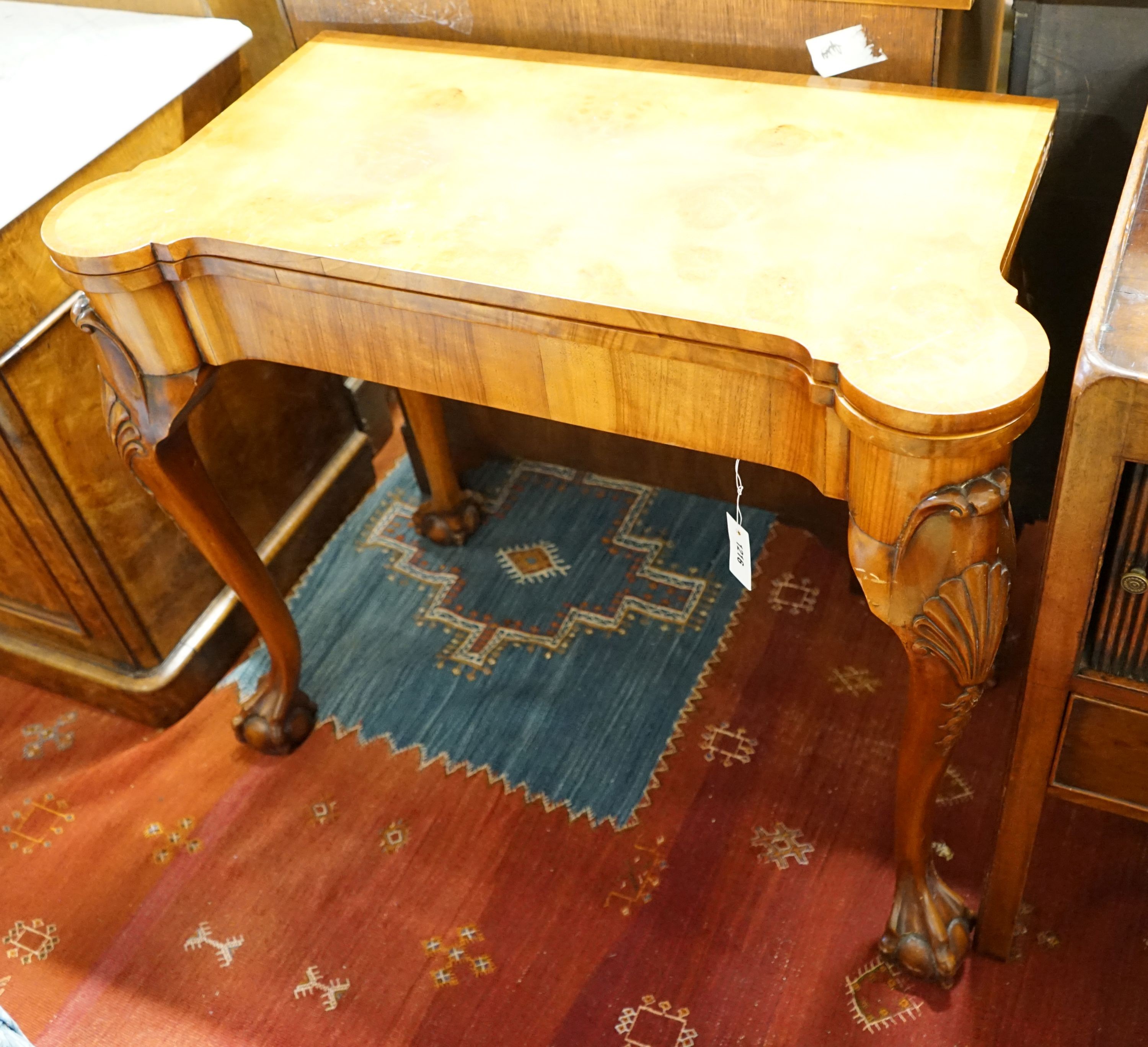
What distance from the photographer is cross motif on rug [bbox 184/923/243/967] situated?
1.41 metres

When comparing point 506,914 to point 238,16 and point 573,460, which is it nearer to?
point 573,460

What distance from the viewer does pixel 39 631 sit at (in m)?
1.67

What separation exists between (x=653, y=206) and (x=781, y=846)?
80 centimetres

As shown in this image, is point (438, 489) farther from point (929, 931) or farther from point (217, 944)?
point (929, 931)

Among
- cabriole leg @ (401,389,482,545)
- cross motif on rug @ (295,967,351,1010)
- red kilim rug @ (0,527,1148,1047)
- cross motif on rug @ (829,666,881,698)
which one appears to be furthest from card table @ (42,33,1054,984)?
cross motif on rug @ (295,967,351,1010)

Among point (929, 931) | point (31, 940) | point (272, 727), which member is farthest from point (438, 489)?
point (929, 931)

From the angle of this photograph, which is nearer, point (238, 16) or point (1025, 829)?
point (1025, 829)

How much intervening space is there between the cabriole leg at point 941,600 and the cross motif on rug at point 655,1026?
0.35 m

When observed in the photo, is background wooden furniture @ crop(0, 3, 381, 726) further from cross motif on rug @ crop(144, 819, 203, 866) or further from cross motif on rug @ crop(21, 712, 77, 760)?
cross motif on rug @ crop(144, 819, 203, 866)

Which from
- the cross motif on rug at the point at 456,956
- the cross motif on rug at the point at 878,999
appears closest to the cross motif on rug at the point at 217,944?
the cross motif on rug at the point at 456,956

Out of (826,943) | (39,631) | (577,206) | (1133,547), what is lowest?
(826,943)

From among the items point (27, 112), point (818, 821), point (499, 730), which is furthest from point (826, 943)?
point (27, 112)

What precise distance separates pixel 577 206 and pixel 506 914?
83 centimetres

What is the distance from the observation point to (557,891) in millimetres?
1425
